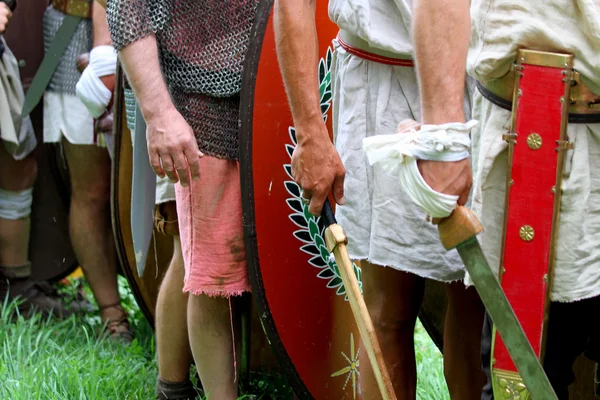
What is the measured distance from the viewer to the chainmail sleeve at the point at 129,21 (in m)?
2.77

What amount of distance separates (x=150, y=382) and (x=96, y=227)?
1.03 meters

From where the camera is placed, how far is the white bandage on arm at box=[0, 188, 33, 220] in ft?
15.0

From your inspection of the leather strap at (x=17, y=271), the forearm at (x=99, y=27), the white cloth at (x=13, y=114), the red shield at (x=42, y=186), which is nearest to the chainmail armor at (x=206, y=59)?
the forearm at (x=99, y=27)

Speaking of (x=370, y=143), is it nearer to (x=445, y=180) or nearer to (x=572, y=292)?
(x=445, y=180)

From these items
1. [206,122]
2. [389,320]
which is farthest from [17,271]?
[389,320]

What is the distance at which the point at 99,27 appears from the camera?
4156 millimetres

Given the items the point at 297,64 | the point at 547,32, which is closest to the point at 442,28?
the point at 547,32

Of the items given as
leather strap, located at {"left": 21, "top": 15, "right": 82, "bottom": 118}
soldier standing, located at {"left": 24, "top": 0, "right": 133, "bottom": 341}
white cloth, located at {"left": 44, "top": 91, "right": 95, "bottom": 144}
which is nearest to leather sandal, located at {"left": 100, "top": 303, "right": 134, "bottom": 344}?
soldier standing, located at {"left": 24, "top": 0, "right": 133, "bottom": 341}

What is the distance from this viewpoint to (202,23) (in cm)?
291

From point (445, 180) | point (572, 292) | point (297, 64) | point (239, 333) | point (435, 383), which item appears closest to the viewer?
point (445, 180)

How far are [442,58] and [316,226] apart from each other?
1.11m

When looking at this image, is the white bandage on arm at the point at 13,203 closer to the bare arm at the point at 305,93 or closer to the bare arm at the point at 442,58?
the bare arm at the point at 305,93

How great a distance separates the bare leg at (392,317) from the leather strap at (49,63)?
6.92ft

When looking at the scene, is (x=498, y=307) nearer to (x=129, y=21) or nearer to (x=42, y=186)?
(x=129, y=21)
